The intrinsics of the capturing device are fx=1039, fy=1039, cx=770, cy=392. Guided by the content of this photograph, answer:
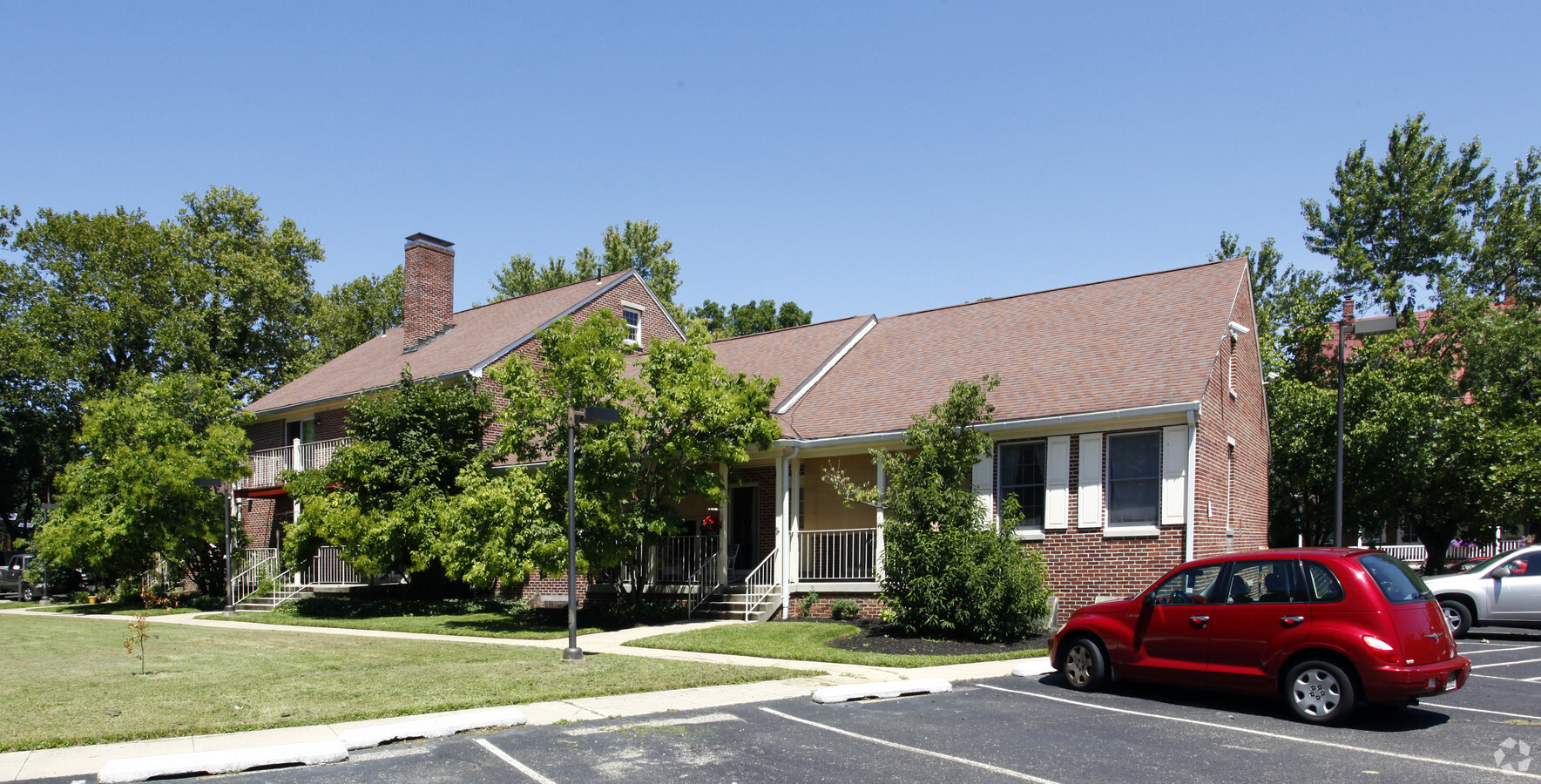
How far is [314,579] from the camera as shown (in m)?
26.8

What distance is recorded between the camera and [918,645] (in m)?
13.9

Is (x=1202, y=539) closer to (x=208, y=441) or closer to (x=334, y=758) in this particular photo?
(x=334, y=758)

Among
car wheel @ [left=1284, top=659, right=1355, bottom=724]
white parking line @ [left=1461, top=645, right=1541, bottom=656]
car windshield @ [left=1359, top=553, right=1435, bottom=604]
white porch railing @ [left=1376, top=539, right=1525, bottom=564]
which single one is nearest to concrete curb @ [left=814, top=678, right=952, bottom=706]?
car wheel @ [left=1284, top=659, right=1355, bottom=724]

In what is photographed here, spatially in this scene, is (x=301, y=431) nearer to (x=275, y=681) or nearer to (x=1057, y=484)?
(x=275, y=681)

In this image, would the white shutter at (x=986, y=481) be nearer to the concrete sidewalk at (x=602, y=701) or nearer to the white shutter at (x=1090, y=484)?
the white shutter at (x=1090, y=484)

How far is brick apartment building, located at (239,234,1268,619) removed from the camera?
1603 cm

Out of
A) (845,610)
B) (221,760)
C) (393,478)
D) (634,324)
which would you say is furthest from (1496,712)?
Answer: (634,324)

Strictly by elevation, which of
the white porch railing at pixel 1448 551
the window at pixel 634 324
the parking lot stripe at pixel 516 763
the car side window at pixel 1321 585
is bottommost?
the white porch railing at pixel 1448 551

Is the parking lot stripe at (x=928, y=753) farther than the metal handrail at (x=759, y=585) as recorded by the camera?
No

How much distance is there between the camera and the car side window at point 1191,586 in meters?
9.62

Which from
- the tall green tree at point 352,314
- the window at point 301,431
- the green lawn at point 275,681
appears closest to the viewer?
the green lawn at point 275,681

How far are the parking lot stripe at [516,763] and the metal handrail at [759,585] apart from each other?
10268 millimetres

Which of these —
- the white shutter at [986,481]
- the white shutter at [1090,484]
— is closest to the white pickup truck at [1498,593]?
the white shutter at [1090,484]

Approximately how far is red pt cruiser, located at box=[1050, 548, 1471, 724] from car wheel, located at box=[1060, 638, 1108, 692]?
0.02 meters
